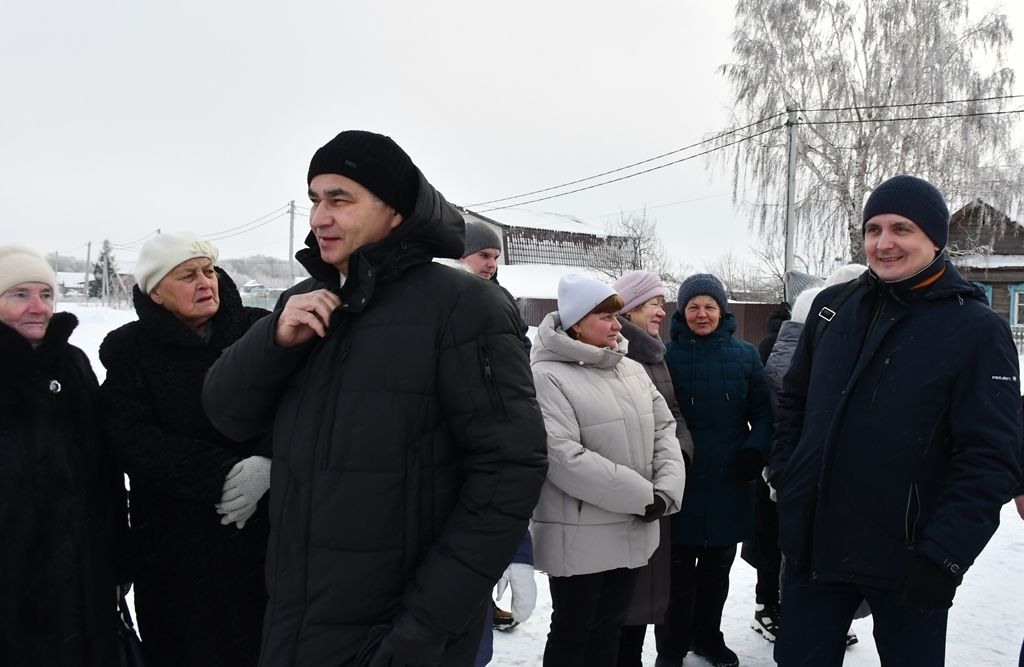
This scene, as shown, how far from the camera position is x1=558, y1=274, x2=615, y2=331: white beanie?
2.86 meters

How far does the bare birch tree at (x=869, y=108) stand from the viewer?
18.7 meters

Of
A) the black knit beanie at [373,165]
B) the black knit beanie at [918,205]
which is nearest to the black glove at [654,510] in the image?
the black knit beanie at [918,205]

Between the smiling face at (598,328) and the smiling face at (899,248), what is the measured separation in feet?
3.27

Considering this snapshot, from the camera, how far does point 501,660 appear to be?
3480 mm

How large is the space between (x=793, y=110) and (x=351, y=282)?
1679 centimetres

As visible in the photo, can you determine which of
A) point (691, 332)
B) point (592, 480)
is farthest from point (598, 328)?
point (691, 332)

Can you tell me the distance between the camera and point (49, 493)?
213 cm

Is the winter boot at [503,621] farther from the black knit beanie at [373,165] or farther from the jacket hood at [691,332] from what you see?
the black knit beanie at [373,165]

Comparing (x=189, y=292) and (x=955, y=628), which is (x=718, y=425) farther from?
(x=189, y=292)

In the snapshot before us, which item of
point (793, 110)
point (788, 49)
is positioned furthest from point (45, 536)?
point (788, 49)

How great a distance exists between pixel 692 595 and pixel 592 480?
49.1 inches

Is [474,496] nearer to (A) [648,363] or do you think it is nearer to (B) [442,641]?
(B) [442,641]

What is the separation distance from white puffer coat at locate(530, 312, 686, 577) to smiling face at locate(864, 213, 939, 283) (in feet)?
3.36

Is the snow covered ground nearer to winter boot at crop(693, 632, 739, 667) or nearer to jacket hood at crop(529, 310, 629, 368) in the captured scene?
winter boot at crop(693, 632, 739, 667)
